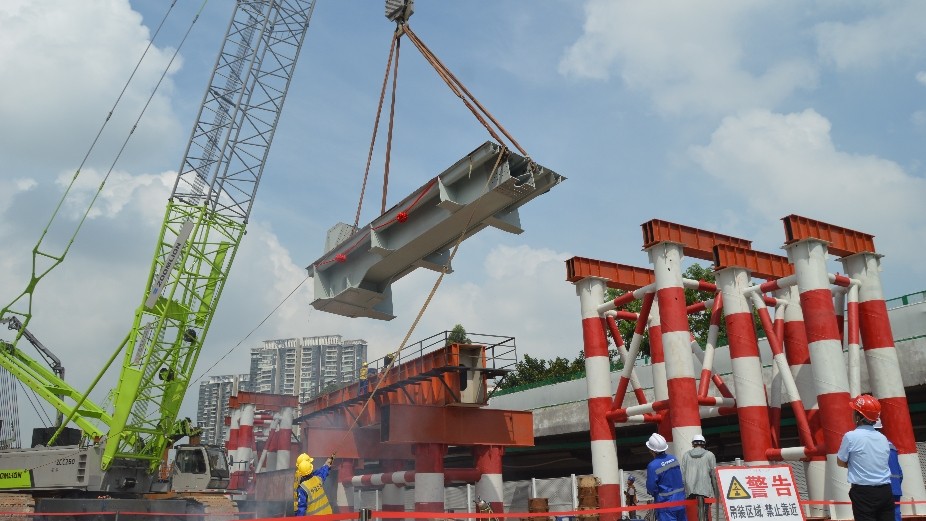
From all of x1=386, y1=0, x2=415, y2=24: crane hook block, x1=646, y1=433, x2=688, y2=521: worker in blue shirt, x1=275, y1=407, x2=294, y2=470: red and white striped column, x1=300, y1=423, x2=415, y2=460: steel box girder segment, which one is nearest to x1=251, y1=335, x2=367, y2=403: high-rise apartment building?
x1=275, y1=407, x2=294, y2=470: red and white striped column

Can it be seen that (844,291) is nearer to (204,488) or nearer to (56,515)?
(204,488)

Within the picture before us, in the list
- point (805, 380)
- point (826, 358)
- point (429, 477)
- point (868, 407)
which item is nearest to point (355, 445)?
point (429, 477)

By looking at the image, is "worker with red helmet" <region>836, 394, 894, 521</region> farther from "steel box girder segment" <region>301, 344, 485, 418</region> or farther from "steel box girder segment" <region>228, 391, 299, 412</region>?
"steel box girder segment" <region>228, 391, 299, 412</region>

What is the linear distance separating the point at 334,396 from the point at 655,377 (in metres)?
13.7

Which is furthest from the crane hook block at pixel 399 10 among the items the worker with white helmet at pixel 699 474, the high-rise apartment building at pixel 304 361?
the high-rise apartment building at pixel 304 361

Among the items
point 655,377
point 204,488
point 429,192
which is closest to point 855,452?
point 429,192

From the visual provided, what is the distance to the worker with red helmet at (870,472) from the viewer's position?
764 cm

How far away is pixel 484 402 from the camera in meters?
23.9

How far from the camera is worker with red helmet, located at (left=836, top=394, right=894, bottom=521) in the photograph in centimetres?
764

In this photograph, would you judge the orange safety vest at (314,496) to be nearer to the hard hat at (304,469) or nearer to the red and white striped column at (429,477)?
the hard hat at (304,469)

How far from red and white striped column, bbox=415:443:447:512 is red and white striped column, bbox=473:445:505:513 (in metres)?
1.80

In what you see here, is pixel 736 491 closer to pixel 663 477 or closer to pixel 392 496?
pixel 663 477

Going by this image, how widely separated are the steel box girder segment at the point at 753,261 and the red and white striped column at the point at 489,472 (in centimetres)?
1036

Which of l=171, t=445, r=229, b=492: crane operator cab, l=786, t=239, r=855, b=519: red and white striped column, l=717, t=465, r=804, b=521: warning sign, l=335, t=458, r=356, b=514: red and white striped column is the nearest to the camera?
l=717, t=465, r=804, b=521: warning sign
